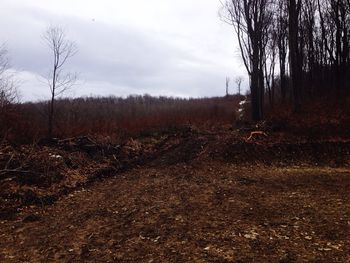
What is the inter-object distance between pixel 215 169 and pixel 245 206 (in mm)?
4054

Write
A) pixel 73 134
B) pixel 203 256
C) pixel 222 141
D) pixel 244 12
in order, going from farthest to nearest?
pixel 244 12, pixel 73 134, pixel 222 141, pixel 203 256

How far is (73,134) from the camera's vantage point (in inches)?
704

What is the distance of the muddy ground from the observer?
627cm

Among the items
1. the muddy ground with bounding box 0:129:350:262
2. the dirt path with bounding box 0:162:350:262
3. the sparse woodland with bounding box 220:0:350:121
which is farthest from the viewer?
the sparse woodland with bounding box 220:0:350:121

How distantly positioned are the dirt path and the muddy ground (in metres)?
0.02

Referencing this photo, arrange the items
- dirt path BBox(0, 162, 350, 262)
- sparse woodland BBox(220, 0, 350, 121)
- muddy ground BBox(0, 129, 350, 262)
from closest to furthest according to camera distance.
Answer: dirt path BBox(0, 162, 350, 262)
muddy ground BBox(0, 129, 350, 262)
sparse woodland BBox(220, 0, 350, 121)

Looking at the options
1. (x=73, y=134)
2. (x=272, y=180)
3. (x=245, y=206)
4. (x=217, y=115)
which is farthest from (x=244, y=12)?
(x=245, y=206)

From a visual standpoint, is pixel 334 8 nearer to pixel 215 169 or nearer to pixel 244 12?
pixel 244 12

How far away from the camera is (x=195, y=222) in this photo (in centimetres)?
747

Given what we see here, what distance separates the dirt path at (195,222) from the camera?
19.9 feet

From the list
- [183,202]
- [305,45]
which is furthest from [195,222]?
[305,45]

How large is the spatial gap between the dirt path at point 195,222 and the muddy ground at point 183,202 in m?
0.02

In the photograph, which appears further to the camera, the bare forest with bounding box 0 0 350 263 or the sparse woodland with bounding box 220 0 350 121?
the sparse woodland with bounding box 220 0 350 121

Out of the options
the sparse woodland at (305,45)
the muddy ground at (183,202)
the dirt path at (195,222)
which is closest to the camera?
the dirt path at (195,222)
